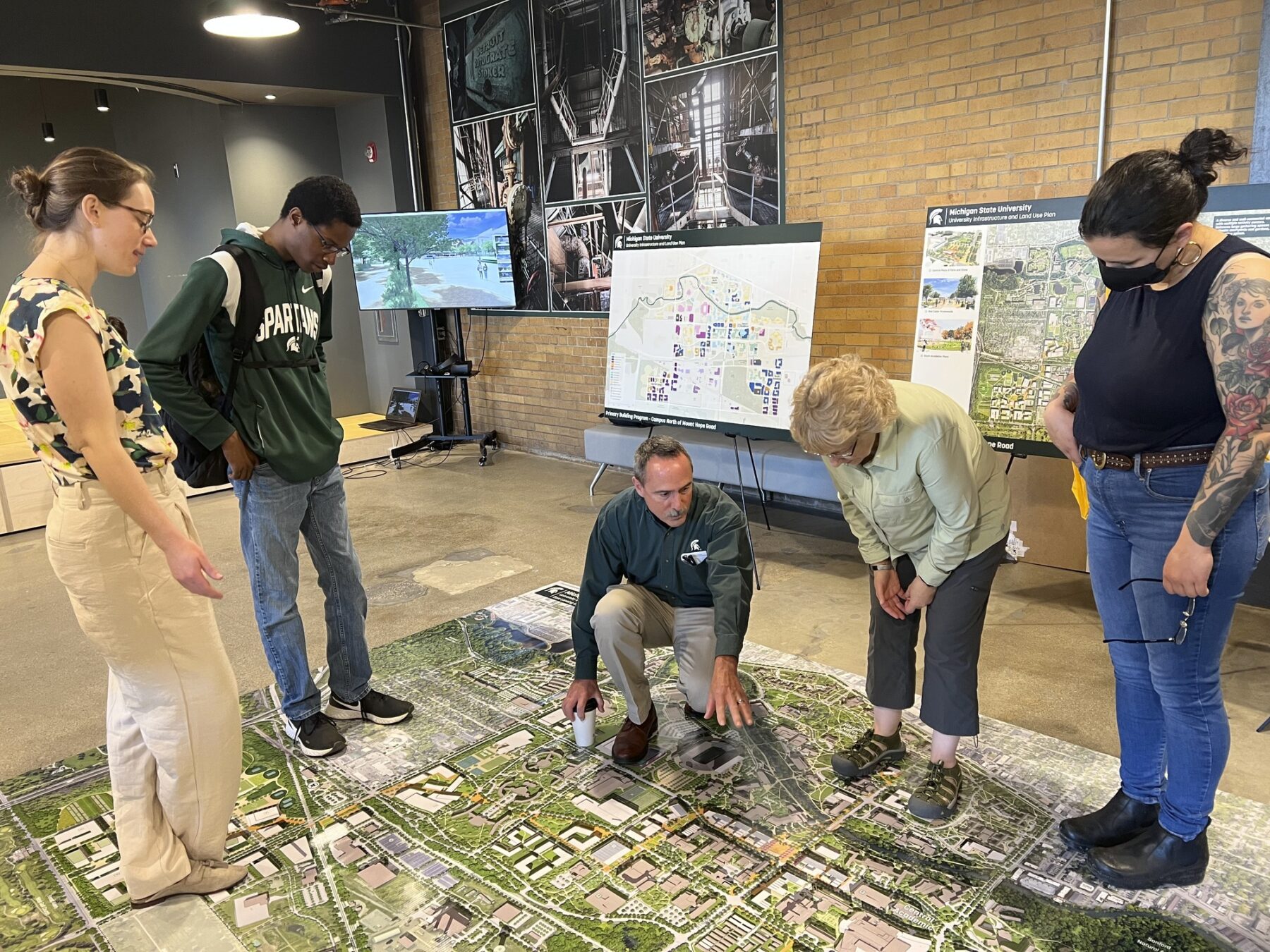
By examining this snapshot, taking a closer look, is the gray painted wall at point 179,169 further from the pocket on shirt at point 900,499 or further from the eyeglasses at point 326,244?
the pocket on shirt at point 900,499

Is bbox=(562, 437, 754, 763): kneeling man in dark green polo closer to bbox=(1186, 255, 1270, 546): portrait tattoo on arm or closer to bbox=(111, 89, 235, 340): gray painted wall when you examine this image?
bbox=(1186, 255, 1270, 546): portrait tattoo on arm

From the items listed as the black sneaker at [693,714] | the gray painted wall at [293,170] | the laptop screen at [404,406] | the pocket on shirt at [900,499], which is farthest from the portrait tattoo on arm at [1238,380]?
the gray painted wall at [293,170]

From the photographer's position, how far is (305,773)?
8.28 ft

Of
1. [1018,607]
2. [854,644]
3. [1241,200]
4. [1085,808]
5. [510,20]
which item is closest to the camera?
[1085,808]

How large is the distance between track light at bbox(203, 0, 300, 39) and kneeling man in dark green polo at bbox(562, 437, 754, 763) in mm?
3897

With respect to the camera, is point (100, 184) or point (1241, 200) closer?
point (100, 184)

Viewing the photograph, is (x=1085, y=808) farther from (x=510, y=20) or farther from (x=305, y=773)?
(x=510, y=20)

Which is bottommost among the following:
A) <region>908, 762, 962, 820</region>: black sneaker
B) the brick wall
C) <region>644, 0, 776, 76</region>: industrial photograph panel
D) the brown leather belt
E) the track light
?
<region>908, 762, 962, 820</region>: black sneaker

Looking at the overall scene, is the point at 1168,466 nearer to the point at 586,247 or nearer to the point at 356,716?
the point at 356,716

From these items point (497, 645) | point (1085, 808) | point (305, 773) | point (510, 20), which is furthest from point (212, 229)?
point (1085, 808)

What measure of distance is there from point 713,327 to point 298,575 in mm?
2367

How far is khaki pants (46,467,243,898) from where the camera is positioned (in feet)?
5.63

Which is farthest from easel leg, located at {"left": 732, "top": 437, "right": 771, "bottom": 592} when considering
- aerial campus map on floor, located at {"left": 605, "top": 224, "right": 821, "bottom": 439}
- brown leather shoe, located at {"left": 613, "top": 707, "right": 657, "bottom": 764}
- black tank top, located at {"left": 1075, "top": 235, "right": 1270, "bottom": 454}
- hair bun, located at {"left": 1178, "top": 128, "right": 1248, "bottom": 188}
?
hair bun, located at {"left": 1178, "top": 128, "right": 1248, "bottom": 188}

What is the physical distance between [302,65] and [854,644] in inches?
216
